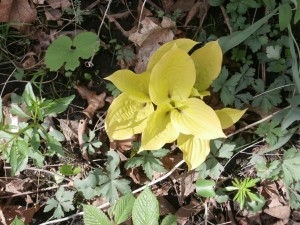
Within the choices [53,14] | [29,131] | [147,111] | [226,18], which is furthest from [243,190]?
[53,14]

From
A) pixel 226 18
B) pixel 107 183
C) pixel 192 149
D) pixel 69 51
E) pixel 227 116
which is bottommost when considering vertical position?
pixel 107 183

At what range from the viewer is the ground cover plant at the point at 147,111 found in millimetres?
1750

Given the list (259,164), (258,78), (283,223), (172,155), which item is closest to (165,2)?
(258,78)

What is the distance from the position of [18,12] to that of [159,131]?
92 centimetres

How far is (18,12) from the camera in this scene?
6.74 ft

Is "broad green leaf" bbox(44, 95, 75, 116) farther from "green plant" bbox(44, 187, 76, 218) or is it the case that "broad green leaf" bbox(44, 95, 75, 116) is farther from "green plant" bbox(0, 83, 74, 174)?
"green plant" bbox(44, 187, 76, 218)

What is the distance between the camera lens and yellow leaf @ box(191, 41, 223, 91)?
1693mm

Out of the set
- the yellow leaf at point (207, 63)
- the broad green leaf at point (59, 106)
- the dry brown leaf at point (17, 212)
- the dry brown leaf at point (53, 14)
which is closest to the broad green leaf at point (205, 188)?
the yellow leaf at point (207, 63)

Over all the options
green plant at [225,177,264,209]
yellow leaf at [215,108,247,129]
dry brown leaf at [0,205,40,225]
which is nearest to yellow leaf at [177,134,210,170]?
yellow leaf at [215,108,247,129]

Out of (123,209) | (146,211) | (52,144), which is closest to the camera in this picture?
A: (146,211)

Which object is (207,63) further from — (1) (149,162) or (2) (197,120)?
(1) (149,162)

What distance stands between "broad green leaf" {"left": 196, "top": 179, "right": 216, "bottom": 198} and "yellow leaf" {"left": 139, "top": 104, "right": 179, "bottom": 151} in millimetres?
312

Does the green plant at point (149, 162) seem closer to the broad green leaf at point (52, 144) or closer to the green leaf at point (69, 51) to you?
the broad green leaf at point (52, 144)

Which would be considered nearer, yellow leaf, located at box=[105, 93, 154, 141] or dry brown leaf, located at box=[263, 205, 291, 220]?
yellow leaf, located at box=[105, 93, 154, 141]
